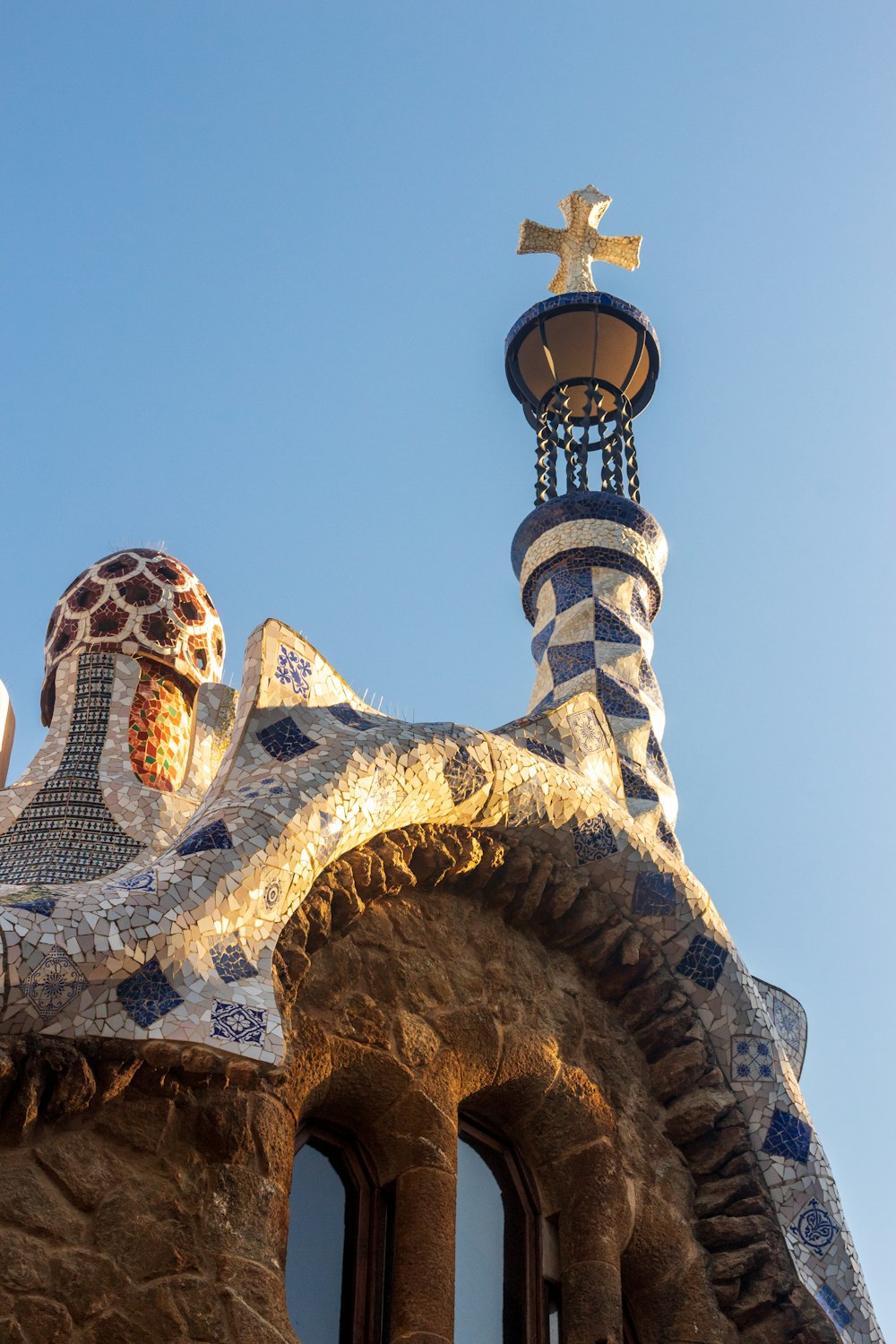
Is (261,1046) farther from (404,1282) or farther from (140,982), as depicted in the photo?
(404,1282)

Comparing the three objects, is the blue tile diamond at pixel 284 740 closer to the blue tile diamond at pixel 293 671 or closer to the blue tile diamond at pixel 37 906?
the blue tile diamond at pixel 293 671

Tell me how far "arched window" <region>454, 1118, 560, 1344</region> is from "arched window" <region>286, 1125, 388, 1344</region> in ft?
0.94

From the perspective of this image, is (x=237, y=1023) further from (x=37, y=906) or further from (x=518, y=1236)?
(x=518, y=1236)

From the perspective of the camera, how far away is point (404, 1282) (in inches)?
159

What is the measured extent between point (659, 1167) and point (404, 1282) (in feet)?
3.35

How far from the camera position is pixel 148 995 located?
3.48 metres

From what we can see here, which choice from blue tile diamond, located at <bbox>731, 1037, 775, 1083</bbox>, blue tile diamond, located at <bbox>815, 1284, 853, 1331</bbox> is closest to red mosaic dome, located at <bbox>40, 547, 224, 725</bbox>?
blue tile diamond, located at <bbox>731, 1037, 775, 1083</bbox>

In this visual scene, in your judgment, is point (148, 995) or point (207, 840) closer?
point (148, 995)

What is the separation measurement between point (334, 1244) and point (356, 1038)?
0.49m

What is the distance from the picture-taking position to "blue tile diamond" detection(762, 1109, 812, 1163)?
190 inches

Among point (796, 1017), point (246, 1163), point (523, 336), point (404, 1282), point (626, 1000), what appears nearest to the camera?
point (246, 1163)

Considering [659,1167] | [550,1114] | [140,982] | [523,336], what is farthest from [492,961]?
[523,336]

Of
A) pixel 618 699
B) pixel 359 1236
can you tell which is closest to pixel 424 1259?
pixel 359 1236

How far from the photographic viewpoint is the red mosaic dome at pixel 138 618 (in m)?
5.77
